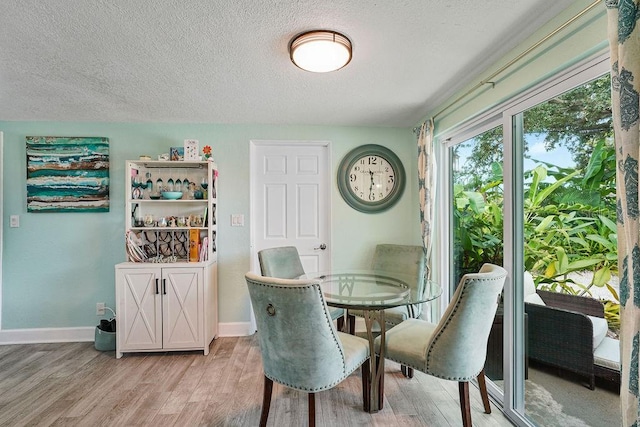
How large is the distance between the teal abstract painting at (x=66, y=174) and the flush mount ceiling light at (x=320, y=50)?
2.54 m

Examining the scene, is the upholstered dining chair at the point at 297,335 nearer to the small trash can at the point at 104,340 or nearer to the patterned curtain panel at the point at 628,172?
the patterned curtain panel at the point at 628,172

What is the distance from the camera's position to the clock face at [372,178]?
3338mm

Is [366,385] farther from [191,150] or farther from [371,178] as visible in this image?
[191,150]

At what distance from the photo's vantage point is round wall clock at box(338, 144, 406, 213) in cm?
331

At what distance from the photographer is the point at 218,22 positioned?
1506 mm

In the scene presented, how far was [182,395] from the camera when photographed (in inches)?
83.2

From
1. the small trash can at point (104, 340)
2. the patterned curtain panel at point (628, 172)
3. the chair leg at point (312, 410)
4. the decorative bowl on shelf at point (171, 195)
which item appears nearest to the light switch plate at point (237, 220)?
the decorative bowl on shelf at point (171, 195)

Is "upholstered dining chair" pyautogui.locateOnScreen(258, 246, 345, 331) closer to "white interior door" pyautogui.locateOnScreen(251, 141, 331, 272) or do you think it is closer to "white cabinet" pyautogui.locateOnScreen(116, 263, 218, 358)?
"white interior door" pyautogui.locateOnScreen(251, 141, 331, 272)

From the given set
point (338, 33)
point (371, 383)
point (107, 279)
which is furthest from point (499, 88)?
point (107, 279)

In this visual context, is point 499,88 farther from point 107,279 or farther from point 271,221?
point 107,279

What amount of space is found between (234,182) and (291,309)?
2.08 meters

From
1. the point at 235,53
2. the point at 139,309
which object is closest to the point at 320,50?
the point at 235,53

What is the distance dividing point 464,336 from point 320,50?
1725 mm

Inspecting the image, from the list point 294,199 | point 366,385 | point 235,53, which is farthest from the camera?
point 294,199
